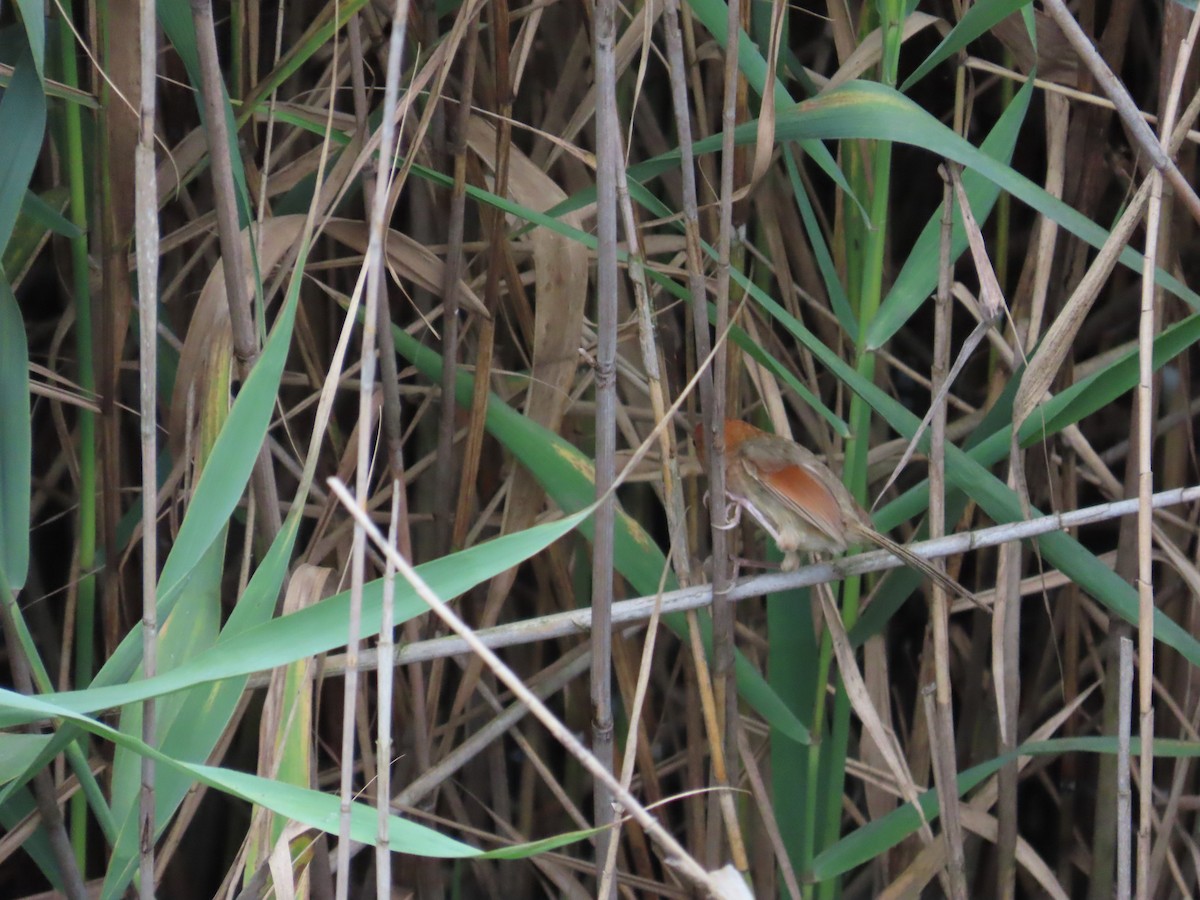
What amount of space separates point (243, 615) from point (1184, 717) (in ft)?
4.78

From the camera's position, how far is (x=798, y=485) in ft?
5.22

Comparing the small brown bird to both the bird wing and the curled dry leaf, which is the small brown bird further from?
the curled dry leaf

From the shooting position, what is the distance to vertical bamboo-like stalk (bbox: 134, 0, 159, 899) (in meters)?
0.92

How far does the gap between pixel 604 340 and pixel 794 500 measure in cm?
60

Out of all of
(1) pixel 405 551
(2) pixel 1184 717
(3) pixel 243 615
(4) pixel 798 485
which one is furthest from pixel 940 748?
(3) pixel 243 615

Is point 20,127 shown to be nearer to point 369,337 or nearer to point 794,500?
point 369,337

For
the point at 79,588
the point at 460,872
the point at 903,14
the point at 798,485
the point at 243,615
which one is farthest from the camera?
the point at 460,872

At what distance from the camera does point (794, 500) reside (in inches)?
61.8

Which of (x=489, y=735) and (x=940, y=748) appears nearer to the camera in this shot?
(x=940, y=748)

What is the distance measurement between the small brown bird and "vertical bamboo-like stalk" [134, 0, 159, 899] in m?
0.79

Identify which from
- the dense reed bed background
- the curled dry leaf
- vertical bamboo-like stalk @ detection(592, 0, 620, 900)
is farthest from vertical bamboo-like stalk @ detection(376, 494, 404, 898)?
the curled dry leaf

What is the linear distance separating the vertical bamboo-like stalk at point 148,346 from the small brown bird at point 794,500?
2.58ft

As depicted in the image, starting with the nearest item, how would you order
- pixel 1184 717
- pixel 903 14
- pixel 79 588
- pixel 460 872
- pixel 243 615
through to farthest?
1. pixel 243 615
2. pixel 903 14
3. pixel 79 588
4. pixel 1184 717
5. pixel 460 872

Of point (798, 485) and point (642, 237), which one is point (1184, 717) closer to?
point (798, 485)
